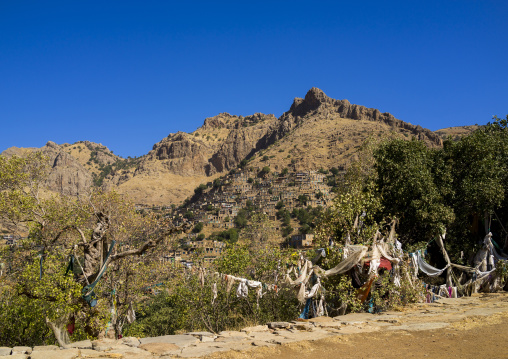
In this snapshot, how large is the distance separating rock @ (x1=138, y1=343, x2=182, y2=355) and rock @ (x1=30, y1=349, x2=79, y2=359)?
1.25 metres

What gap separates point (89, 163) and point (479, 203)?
17787 cm

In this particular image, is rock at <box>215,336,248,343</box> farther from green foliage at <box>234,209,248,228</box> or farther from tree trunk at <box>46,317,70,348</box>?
green foliage at <box>234,209,248,228</box>

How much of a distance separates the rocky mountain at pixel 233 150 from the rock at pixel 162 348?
91.0 m

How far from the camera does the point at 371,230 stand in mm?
13539

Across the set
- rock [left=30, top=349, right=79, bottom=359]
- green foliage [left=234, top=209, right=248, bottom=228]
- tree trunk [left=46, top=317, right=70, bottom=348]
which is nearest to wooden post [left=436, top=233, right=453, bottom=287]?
tree trunk [left=46, top=317, right=70, bottom=348]

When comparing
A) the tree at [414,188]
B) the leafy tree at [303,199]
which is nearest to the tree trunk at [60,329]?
the tree at [414,188]

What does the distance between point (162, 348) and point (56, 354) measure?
187 cm

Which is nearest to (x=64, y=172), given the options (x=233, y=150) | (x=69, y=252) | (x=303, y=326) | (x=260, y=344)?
(x=233, y=150)

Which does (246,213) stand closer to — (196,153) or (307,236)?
(307,236)

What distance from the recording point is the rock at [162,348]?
7520mm

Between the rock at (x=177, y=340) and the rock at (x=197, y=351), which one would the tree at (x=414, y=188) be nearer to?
the rock at (x=177, y=340)

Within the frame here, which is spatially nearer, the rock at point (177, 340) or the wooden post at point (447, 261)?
the rock at point (177, 340)

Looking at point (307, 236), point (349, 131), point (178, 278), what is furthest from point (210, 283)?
point (349, 131)

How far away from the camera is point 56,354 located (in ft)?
23.1
